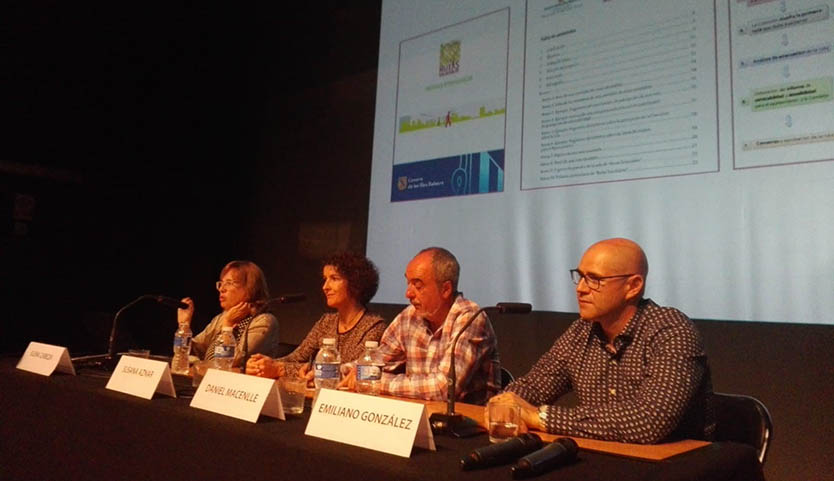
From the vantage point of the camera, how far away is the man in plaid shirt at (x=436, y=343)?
1.93 m

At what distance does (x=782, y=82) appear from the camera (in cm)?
232

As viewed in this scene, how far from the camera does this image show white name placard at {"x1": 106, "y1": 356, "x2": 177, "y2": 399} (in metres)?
1.60

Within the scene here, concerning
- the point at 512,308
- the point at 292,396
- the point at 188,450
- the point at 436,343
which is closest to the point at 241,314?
the point at 436,343

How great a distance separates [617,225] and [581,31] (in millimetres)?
924

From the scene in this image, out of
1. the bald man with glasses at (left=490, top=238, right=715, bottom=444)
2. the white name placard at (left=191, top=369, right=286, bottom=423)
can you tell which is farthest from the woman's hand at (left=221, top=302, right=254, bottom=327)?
the bald man with glasses at (left=490, top=238, right=715, bottom=444)

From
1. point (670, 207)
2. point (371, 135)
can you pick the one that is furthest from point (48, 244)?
point (670, 207)

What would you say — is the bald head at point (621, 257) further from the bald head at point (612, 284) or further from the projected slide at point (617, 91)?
the projected slide at point (617, 91)

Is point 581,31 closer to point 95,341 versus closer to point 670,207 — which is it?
point 670,207

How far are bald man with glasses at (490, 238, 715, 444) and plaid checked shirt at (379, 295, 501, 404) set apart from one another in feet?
0.66

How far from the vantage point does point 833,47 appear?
86.8 inches

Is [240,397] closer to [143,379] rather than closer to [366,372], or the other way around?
[143,379]

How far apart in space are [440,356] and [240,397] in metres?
0.83

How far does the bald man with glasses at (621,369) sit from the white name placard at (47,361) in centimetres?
140

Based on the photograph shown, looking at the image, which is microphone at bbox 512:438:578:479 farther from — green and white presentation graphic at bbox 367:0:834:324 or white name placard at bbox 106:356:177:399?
green and white presentation graphic at bbox 367:0:834:324
